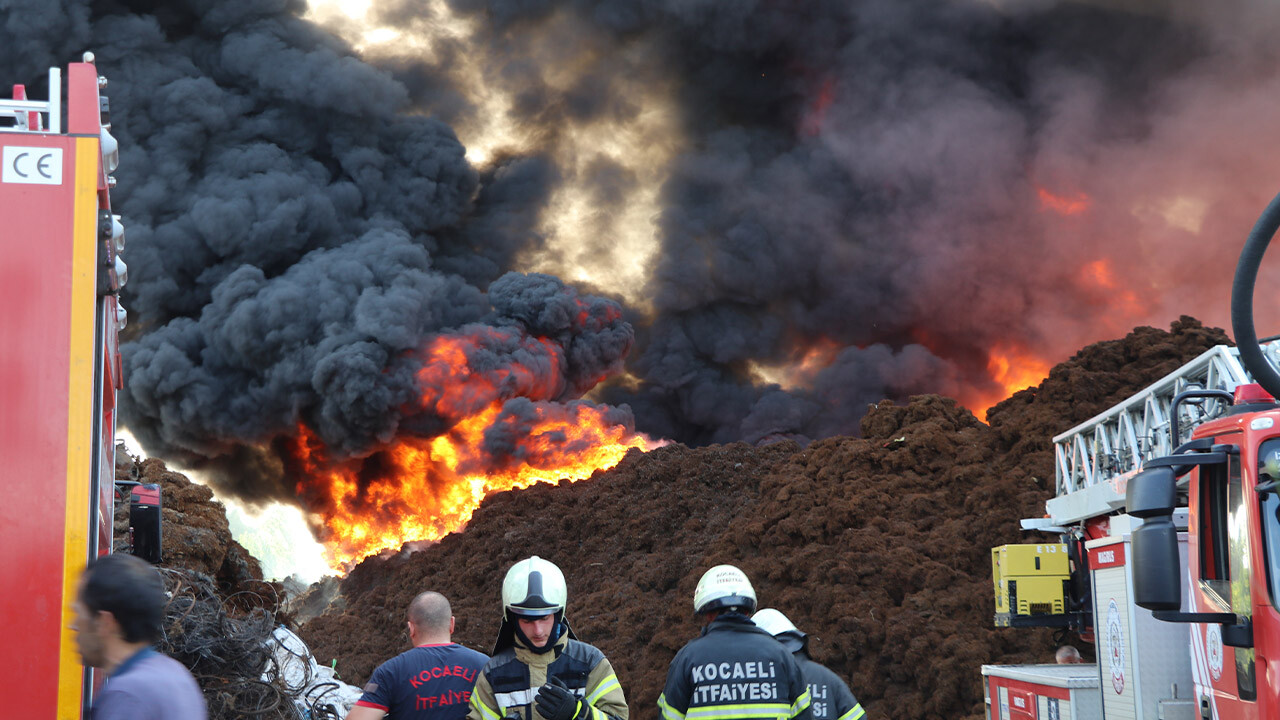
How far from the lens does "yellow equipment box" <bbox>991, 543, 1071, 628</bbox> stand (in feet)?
34.0

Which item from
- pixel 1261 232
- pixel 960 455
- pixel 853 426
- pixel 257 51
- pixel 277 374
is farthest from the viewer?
pixel 853 426

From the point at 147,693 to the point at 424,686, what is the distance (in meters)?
1.85

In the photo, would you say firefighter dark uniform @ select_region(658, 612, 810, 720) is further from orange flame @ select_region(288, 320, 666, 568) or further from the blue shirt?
orange flame @ select_region(288, 320, 666, 568)

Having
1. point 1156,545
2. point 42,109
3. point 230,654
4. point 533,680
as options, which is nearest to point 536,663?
point 533,680

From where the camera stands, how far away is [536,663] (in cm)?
399

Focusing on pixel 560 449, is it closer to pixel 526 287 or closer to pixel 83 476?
pixel 526 287

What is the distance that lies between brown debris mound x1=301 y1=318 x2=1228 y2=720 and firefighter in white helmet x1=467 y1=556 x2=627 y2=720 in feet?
33.8

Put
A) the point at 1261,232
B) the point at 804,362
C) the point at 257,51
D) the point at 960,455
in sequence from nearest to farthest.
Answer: the point at 1261,232 < the point at 960,455 < the point at 257,51 < the point at 804,362

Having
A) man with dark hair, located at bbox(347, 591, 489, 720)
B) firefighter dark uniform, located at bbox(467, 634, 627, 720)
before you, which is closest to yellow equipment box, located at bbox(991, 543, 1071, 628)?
man with dark hair, located at bbox(347, 591, 489, 720)

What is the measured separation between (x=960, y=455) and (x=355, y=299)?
1791 centimetres

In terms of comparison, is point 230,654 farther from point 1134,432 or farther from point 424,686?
point 1134,432

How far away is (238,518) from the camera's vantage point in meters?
41.6

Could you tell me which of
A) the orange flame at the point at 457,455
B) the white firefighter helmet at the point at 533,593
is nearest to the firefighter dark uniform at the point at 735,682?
the white firefighter helmet at the point at 533,593

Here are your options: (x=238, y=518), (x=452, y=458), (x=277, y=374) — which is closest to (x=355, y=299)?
(x=277, y=374)
